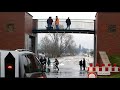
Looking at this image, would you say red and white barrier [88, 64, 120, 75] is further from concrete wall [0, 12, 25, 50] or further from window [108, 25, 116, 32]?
concrete wall [0, 12, 25, 50]

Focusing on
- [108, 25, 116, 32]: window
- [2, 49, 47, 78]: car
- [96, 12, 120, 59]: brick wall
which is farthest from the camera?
[96, 12, 120, 59]: brick wall

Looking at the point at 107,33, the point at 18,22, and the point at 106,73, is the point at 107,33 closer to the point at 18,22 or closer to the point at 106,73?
the point at 18,22

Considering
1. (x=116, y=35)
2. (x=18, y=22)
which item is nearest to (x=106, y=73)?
(x=116, y=35)

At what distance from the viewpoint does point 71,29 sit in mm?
41812

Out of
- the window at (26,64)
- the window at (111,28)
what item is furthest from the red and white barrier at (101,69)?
the window at (26,64)

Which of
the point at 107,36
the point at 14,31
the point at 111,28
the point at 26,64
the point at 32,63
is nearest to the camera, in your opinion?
the point at 26,64

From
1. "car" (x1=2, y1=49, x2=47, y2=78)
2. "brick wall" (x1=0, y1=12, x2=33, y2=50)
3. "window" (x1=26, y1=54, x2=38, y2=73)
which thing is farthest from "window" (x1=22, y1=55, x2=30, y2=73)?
"brick wall" (x1=0, y1=12, x2=33, y2=50)

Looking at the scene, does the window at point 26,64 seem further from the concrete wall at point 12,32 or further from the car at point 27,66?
the concrete wall at point 12,32

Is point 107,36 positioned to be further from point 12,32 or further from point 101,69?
point 101,69

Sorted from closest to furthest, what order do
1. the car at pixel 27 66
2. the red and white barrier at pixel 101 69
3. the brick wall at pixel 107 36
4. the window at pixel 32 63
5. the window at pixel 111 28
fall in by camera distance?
the car at pixel 27 66 < the window at pixel 32 63 < the red and white barrier at pixel 101 69 < the window at pixel 111 28 < the brick wall at pixel 107 36

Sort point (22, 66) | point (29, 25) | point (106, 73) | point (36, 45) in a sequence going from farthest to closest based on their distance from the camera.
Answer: point (36, 45)
point (29, 25)
point (106, 73)
point (22, 66)

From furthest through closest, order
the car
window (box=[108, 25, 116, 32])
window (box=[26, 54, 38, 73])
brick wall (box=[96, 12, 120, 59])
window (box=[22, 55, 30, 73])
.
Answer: brick wall (box=[96, 12, 120, 59]) → window (box=[108, 25, 116, 32]) → window (box=[26, 54, 38, 73]) → window (box=[22, 55, 30, 73]) → the car

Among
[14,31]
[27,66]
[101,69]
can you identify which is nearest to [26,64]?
[27,66]
